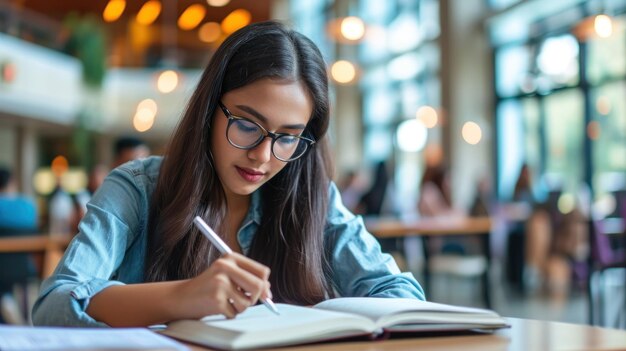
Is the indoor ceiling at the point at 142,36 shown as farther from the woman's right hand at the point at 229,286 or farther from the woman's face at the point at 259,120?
the woman's right hand at the point at 229,286

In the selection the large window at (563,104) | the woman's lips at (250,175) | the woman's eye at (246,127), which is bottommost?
the woman's lips at (250,175)

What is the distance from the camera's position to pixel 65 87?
46.3ft

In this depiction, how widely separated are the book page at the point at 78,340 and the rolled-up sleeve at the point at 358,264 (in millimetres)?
593

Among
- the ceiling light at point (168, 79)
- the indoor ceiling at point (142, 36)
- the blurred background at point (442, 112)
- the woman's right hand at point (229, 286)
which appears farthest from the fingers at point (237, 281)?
the indoor ceiling at point (142, 36)

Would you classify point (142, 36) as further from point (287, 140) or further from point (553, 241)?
point (287, 140)

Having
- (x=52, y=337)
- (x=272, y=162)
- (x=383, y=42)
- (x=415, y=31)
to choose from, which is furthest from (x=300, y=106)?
(x=383, y=42)

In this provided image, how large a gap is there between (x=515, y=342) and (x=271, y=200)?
2.32 ft

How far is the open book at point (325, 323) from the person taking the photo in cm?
90

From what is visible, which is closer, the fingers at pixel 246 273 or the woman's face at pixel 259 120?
the fingers at pixel 246 273

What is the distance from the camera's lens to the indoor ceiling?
588 inches

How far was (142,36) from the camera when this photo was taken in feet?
49.2

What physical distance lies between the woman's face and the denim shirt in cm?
17

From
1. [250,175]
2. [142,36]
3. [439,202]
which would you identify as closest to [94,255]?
[250,175]

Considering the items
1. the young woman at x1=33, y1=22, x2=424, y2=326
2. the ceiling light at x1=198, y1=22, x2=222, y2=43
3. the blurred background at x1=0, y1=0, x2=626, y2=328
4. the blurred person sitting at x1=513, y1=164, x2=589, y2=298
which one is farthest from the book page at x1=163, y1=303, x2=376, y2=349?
the ceiling light at x1=198, y1=22, x2=222, y2=43
